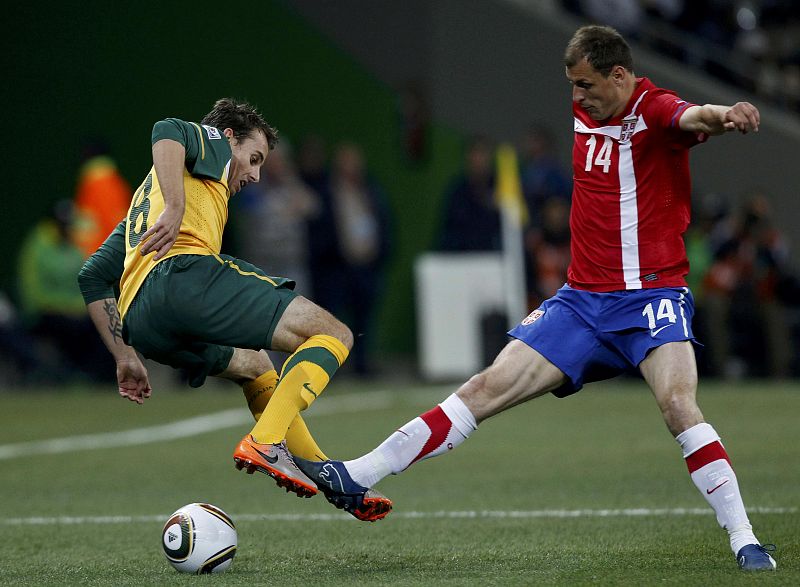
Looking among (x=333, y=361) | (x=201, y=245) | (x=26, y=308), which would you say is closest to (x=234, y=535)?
(x=333, y=361)

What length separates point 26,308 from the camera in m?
18.9

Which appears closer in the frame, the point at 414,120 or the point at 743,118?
the point at 743,118

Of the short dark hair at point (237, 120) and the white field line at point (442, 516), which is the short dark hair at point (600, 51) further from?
the white field line at point (442, 516)

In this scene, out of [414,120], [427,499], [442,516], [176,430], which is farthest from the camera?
[414,120]

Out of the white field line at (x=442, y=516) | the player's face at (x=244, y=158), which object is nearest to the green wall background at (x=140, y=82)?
the white field line at (x=442, y=516)

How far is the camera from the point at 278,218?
17.2 meters

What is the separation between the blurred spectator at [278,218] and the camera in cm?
1723

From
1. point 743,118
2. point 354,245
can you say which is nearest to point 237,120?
point 743,118

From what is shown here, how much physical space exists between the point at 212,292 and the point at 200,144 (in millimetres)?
666

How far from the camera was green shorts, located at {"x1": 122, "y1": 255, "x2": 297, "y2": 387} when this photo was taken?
20.5 ft

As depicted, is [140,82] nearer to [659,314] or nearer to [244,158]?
[244,158]

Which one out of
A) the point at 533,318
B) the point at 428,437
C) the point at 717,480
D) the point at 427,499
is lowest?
the point at 427,499

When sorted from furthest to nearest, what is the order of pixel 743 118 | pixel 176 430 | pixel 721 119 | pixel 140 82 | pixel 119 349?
1. pixel 140 82
2. pixel 176 430
3. pixel 119 349
4. pixel 721 119
5. pixel 743 118

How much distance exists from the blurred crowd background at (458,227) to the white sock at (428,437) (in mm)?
10669
